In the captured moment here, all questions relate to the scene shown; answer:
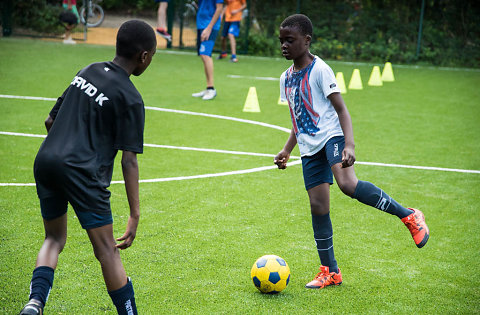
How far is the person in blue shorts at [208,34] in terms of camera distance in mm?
10672

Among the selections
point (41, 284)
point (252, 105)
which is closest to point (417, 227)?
point (41, 284)

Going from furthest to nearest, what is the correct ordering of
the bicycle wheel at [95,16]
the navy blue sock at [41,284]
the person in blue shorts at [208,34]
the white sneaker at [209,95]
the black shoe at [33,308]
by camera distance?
the bicycle wheel at [95,16], the white sneaker at [209,95], the person in blue shorts at [208,34], the navy blue sock at [41,284], the black shoe at [33,308]

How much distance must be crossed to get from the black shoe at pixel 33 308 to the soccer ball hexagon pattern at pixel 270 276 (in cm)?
137

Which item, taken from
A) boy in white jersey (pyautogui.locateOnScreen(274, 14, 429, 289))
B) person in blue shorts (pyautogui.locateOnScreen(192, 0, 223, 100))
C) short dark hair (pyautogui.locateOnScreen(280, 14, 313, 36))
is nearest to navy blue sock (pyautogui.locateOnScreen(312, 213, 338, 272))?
boy in white jersey (pyautogui.locateOnScreen(274, 14, 429, 289))

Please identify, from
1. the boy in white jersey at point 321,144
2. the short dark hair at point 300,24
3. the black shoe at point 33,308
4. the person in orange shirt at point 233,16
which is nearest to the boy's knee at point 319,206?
the boy in white jersey at point 321,144

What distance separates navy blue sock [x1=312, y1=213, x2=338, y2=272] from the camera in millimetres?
3996

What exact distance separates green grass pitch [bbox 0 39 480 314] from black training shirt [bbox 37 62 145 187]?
3.41 feet

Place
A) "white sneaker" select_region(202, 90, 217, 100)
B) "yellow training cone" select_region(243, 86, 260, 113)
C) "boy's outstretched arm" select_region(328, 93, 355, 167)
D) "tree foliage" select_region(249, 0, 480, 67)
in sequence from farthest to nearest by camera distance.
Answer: "tree foliage" select_region(249, 0, 480, 67)
"white sneaker" select_region(202, 90, 217, 100)
"yellow training cone" select_region(243, 86, 260, 113)
"boy's outstretched arm" select_region(328, 93, 355, 167)

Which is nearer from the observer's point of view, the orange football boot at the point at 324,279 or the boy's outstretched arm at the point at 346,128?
the boy's outstretched arm at the point at 346,128

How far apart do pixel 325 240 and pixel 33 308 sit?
1955 mm

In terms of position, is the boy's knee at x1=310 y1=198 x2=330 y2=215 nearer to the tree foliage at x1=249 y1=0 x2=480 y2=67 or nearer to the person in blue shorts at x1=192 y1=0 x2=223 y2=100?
the person in blue shorts at x1=192 y1=0 x2=223 y2=100

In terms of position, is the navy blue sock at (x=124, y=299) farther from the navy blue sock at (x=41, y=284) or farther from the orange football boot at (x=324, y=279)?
the orange football boot at (x=324, y=279)

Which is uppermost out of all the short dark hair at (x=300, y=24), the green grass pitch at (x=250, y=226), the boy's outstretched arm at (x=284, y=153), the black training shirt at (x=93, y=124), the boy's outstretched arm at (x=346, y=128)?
the short dark hair at (x=300, y=24)

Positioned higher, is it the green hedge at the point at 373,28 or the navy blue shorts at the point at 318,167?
the navy blue shorts at the point at 318,167
